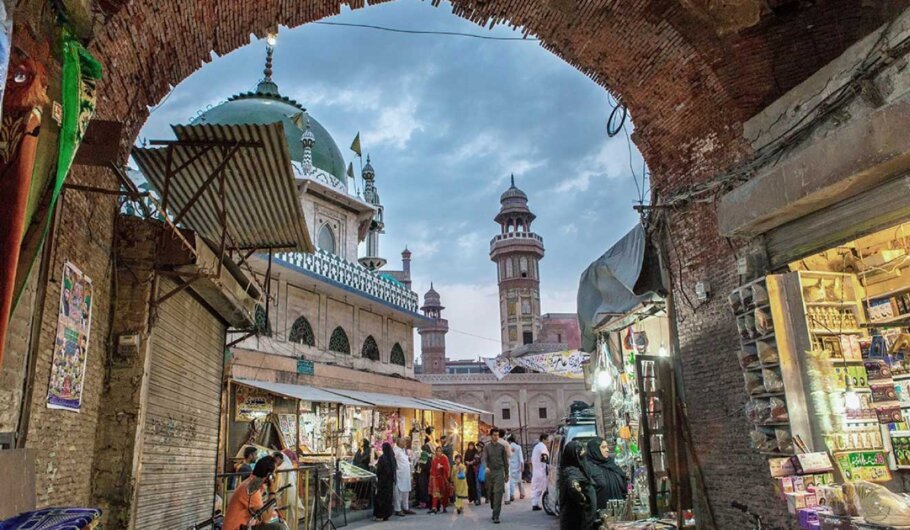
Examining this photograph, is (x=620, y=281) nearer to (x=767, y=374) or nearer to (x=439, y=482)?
(x=767, y=374)

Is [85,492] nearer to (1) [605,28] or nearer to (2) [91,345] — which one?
(2) [91,345]

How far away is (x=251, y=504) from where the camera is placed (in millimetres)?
5797

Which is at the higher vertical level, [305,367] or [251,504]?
[305,367]

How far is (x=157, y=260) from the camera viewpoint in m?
6.84

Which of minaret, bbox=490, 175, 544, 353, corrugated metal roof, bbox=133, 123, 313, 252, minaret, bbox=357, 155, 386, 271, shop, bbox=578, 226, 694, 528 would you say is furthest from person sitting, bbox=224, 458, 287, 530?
minaret, bbox=490, 175, 544, 353

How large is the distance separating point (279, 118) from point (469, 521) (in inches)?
735

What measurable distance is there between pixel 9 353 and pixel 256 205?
4.02m

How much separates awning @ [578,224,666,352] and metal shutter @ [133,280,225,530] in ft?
19.1

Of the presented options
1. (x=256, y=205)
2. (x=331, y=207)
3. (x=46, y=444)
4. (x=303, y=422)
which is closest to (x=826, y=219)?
(x=256, y=205)

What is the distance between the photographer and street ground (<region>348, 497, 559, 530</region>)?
36.5ft

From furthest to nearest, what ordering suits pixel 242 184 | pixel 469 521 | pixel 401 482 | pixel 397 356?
pixel 397 356
pixel 401 482
pixel 469 521
pixel 242 184

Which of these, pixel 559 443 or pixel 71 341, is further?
pixel 559 443

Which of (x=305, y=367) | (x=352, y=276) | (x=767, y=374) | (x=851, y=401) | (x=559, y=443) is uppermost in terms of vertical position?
(x=352, y=276)

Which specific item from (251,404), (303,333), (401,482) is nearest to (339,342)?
(303,333)
